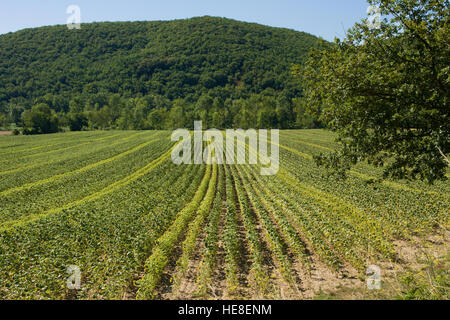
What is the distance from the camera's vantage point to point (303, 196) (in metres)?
19.4

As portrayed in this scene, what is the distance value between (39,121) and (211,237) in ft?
314

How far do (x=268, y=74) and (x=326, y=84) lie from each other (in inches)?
6885

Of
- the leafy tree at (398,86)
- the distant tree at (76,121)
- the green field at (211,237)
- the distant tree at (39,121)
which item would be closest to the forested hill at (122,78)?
the distant tree at (76,121)

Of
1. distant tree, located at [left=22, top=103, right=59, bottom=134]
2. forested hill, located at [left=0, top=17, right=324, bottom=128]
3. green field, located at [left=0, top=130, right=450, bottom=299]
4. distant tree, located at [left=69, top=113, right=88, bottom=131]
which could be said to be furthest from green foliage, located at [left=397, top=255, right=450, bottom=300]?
forested hill, located at [left=0, top=17, right=324, bottom=128]

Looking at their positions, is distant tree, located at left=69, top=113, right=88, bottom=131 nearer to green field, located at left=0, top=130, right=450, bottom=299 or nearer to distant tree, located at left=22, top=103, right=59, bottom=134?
distant tree, located at left=22, top=103, right=59, bottom=134

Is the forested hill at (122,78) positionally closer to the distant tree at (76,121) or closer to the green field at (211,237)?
the distant tree at (76,121)

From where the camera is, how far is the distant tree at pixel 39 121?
87938mm

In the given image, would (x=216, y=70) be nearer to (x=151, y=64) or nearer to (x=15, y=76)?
(x=151, y=64)

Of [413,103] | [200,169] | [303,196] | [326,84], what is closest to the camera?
[413,103]

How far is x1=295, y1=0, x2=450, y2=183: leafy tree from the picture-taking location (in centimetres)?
840

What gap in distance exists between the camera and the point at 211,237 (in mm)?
11398

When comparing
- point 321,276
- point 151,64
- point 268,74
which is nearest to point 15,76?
point 151,64

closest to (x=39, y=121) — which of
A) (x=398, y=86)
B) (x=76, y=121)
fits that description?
(x=76, y=121)
